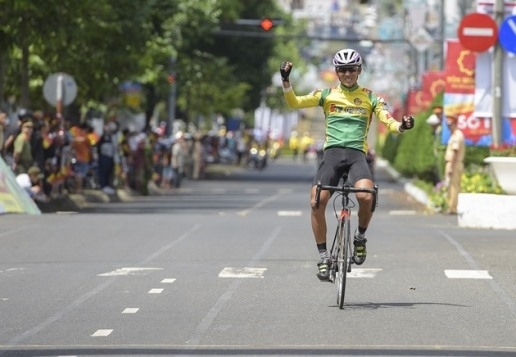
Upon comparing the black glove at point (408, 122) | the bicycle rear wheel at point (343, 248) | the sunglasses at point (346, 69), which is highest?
the sunglasses at point (346, 69)

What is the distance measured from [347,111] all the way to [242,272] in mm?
3220

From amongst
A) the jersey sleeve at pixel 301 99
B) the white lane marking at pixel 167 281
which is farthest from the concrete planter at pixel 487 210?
the jersey sleeve at pixel 301 99

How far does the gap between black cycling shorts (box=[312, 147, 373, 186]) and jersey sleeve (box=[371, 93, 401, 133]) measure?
36 cm

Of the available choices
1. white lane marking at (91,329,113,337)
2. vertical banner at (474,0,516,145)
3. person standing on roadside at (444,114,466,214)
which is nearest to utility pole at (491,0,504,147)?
vertical banner at (474,0,516,145)

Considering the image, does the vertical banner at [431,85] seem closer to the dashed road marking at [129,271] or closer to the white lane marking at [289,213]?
the white lane marking at [289,213]

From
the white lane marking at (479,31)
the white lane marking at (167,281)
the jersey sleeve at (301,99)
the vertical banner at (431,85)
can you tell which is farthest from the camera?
the vertical banner at (431,85)

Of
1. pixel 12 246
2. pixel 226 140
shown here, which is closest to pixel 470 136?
pixel 12 246

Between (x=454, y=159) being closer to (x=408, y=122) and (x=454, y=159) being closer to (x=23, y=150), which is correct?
(x=23, y=150)

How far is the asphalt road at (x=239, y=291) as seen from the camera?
11.3 metres

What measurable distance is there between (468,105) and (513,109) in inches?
86.2

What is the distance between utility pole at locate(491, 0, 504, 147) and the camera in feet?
107

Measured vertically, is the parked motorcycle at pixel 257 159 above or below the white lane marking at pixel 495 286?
below

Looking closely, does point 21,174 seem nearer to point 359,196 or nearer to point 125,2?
point 125,2

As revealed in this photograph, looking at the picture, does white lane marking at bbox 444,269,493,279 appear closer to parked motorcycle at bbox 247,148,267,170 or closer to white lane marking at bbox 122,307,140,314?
white lane marking at bbox 122,307,140,314
